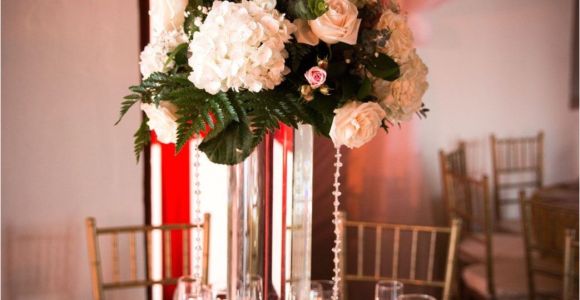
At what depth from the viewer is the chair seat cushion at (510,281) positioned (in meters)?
2.94

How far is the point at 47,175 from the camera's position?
250cm

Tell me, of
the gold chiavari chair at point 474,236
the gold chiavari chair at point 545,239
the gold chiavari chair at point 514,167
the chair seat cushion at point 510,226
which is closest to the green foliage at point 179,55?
the gold chiavari chair at point 545,239

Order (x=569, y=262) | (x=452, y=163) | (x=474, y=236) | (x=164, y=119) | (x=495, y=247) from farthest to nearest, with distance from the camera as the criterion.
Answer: (x=452, y=163), (x=474, y=236), (x=495, y=247), (x=569, y=262), (x=164, y=119)

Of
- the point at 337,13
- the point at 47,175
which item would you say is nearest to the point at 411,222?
the point at 47,175

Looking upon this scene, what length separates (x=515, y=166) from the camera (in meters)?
4.46

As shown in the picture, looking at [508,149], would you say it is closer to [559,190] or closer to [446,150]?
[446,150]

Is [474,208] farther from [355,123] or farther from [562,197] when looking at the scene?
[355,123]

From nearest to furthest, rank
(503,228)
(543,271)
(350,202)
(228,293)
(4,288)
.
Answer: (228,293) < (4,288) < (543,271) < (350,202) < (503,228)

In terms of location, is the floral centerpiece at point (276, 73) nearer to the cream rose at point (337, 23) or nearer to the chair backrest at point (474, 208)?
the cream rose at point (337, 23)

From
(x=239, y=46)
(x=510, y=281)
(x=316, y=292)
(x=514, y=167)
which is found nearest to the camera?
(x=239, y=46)

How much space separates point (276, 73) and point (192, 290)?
679 millimetres

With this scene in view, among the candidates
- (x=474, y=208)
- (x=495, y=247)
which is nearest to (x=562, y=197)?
(x=495, y=247)

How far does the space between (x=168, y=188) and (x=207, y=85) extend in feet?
6.40

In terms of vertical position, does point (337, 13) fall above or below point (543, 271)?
above
